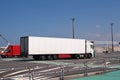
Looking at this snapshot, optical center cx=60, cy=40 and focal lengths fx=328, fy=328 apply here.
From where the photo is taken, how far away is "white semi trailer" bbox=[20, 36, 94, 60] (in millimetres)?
50062

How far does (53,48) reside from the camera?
5294 centimetres

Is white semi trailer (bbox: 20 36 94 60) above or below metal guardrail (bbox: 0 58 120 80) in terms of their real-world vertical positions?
above

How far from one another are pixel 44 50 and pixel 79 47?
7938 millimetres

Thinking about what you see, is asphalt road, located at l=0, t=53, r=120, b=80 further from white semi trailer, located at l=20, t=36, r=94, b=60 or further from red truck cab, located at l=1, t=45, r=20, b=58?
red truck cab, located at l=1, t=45, r=20, b=58

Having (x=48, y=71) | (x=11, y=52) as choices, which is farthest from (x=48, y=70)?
(x=11, y=52)

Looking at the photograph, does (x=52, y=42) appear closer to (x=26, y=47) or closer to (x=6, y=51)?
(x=26, y=47)

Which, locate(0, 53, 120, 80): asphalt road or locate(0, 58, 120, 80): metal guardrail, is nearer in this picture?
locate(0, 58, 120, 80): metal guardrail

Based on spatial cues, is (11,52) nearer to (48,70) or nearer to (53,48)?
(53,48)

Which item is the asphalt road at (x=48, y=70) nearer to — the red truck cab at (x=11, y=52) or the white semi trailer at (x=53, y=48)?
the white semi trailer at (x=53, y=48)

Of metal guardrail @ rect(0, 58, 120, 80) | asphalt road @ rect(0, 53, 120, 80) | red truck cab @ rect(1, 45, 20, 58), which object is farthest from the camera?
red truck cab @ rect(1, 45, 20, 58)

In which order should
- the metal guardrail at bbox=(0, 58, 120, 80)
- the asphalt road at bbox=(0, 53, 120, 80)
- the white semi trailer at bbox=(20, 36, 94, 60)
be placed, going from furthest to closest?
the white semi trailer at bbox=(20, 36, 94, 60) < the asphalt road at bbox=(0, 53, 120, 80) < the metal guardrail at bbox=(0, 58, 120, 80)

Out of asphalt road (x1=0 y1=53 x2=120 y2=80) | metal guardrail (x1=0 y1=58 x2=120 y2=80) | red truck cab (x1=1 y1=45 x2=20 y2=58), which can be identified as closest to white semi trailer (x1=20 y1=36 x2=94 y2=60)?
asphalt road (x1=0 y1=53 x2=120 y2=80)

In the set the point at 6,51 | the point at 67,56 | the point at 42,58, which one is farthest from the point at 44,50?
the point at 6,51

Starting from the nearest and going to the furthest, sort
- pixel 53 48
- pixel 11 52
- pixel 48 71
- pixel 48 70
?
pixel 48 71 → pixel 48 70 → pixel 53 48 → pixel 11 52
